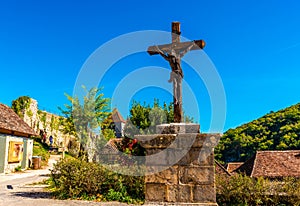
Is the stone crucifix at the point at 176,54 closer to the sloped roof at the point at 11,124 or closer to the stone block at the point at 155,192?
the stone block at the point at 155,192

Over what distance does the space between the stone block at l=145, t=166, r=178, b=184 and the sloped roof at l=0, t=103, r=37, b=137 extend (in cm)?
1655

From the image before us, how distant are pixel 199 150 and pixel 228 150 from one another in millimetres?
61660

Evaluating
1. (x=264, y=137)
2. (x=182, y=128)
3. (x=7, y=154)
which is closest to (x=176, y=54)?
(x=182, y=128)

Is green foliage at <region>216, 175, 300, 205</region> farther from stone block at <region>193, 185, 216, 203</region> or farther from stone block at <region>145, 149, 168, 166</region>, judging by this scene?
stone block at <region>145, 149, 168, 166</region>

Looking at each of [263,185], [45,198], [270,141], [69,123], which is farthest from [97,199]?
[270,141]

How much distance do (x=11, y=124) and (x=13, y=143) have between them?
1406 millimetres

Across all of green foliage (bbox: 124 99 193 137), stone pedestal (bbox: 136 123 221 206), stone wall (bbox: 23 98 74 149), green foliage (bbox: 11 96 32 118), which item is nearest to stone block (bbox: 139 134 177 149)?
stone pedestal (bbox: 136 123 221 206)

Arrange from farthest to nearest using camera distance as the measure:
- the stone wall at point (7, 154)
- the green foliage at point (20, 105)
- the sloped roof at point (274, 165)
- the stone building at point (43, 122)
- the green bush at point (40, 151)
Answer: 1. the stone building at point (43, 122)
2. the green foliage at point (20, 105)
3. the green bush at point (40, 151)
4. the sloped roof at point (274, 165)
5. the stone wall at point (7, 154)

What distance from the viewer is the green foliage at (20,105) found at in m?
30.3

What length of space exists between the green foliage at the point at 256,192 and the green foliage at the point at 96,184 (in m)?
2.49

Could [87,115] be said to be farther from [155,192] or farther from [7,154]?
[155,192]

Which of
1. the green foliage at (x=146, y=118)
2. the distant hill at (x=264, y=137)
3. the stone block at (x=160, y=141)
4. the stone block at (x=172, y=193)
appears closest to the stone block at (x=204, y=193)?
the stone block at (x=172, y=193)

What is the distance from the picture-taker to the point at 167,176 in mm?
3432

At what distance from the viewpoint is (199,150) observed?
3371mm
